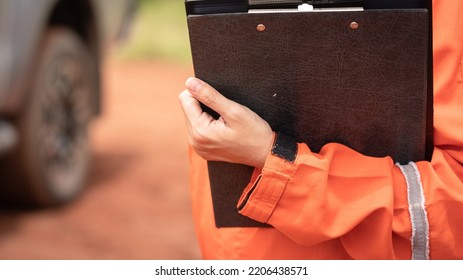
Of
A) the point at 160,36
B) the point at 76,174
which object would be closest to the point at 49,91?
the point at 76,174

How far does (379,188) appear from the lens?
1.54 m

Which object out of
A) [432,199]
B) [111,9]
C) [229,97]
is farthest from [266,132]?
[111,9]

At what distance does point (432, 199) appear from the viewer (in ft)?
4.97

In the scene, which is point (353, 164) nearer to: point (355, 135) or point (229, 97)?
point (355, 135)

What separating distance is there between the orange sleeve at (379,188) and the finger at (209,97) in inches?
5.2

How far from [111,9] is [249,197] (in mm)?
3756

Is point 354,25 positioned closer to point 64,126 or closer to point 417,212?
point 417,212

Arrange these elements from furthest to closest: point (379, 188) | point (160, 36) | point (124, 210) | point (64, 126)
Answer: point (160, 36)
point (124, 210)
point (64, 126)
point (379, 188)

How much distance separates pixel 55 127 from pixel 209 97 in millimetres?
3085

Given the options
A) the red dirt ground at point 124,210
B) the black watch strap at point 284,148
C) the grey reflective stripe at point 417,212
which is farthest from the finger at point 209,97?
the red dirt ground at point 124,210

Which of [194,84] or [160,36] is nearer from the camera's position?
[194,84]

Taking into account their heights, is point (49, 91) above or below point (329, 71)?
below

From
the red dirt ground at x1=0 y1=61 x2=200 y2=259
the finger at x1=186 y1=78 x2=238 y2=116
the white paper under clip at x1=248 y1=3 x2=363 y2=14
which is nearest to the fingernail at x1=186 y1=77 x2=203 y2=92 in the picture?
the finger at x1=186 y1=78 x2=238 y2=116

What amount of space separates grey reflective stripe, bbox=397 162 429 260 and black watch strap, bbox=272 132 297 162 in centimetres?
23
